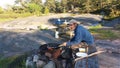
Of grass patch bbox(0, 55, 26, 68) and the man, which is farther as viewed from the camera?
grass patch bbox(0, 55, 26, 68)

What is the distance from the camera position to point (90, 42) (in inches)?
344

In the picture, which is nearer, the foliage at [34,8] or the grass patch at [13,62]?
the grass patch at [13,62]

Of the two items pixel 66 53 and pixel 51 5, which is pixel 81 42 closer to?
pixel 66 53

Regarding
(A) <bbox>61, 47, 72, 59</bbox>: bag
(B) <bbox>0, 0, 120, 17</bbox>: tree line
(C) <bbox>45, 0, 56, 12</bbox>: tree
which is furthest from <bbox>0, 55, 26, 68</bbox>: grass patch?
(C) <bbox>45, 0, 56, 12</bbox>: tree

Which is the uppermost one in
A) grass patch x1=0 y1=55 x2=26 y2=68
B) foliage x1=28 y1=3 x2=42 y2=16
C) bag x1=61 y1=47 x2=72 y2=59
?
bag x1=61 y1=47 x2=72 y2=59

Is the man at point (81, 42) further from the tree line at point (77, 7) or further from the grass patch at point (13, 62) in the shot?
the tree line at point (77, 7)

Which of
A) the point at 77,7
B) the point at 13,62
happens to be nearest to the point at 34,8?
the point at 77,7

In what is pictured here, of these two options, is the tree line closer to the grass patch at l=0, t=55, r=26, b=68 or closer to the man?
the grass patch at l=0, t=55, r=26, b=68

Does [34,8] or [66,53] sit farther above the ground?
[66,53]

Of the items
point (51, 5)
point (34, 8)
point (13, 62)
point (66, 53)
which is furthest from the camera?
point (51, 5)

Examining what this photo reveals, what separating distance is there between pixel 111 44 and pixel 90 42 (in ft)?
29.4

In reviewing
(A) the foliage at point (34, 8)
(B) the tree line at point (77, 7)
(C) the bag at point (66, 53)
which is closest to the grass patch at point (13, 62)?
(C) the bag at point (66, 53)

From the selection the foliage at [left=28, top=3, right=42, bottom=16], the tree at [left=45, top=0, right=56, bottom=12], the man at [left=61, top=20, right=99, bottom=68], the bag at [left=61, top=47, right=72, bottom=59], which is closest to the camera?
the man at [left=61, top=20, right=99, bottom=68]

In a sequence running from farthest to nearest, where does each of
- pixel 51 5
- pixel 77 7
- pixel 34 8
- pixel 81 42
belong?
1. pixel 51 5
2. pixel 34 8
3. pixel 77 7
4. pixel 81 42
